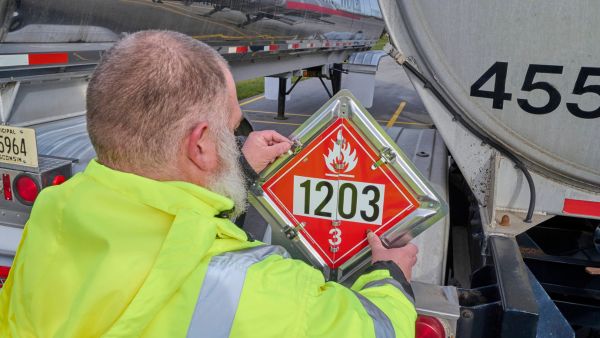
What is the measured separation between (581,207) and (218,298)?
71.7 inches

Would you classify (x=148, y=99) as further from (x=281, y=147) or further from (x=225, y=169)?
(x=281, y=147)

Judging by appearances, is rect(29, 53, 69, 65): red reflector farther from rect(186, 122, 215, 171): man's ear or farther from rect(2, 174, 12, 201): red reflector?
rect(186, 122, 215, 171): man's ear

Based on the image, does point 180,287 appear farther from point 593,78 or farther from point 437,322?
point 593,78

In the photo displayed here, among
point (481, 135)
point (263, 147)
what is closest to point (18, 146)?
point (263, 147)

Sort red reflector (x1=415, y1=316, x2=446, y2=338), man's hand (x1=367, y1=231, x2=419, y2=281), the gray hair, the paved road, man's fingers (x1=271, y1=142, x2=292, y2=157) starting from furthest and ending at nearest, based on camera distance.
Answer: the paved road
man's fingers (x1=271, y1=142, x2=292, y2=157)
man's hand (x1=367, y1=231, x2=419, y2=281)
red reflector (x1=415, y1=316, x2=446, y2=338)
the gray hair

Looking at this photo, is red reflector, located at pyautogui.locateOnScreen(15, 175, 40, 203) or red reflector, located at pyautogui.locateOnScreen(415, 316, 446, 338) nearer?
red reflector, located at pyautogui.locateOnScreen(415, 316, 446, 338)

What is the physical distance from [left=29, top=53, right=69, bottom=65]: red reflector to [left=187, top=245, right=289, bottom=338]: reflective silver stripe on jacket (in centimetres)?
208

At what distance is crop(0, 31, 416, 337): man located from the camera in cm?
100

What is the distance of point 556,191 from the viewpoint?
2.22 metres

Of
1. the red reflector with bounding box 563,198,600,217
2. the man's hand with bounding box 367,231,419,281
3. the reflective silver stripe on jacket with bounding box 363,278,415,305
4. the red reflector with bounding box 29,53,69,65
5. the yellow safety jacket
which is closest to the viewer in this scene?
the yellow safety jacket

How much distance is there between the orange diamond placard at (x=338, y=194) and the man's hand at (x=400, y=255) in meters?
0.13

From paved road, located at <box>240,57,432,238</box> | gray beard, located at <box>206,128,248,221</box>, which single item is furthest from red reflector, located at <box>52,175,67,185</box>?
paved road, located at <box>240,57,432,238</box>

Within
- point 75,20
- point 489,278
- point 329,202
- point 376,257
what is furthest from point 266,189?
point 75,20

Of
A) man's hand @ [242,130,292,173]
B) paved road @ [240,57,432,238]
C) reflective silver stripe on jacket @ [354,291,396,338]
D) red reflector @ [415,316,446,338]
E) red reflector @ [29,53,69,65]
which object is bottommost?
paved road @ [240,57,432,238]
